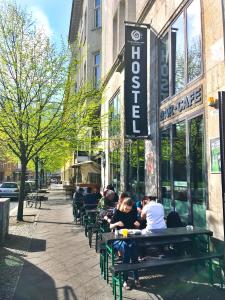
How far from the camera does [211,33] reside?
6.89 m

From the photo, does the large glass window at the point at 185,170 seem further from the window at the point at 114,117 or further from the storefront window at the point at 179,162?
the window at the point at 114,117

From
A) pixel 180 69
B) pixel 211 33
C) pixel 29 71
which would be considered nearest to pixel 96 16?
pixel 29 71

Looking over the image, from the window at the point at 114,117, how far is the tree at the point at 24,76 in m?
3.32

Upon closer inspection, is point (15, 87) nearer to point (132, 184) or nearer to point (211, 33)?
point (132, 184)

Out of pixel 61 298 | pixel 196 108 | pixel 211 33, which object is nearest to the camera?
pixel 61 298

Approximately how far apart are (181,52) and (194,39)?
36.3 inches


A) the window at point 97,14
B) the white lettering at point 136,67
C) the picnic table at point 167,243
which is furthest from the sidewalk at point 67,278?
the window at point 97,14

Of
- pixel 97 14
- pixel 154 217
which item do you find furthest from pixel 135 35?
pixel 97 14

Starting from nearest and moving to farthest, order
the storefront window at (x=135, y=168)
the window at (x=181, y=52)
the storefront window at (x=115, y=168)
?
the window at (x=181, y=52) < the storefront window at (x=135, y=168) < the storefront window at (x=115, y=168)

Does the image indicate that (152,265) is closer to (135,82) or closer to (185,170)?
(185,170)

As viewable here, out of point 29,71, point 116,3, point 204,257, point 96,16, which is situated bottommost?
point 204,257

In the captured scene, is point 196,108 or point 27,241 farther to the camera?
point 27,241

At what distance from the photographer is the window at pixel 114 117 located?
16319 mm

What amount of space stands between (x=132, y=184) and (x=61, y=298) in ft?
28.5
